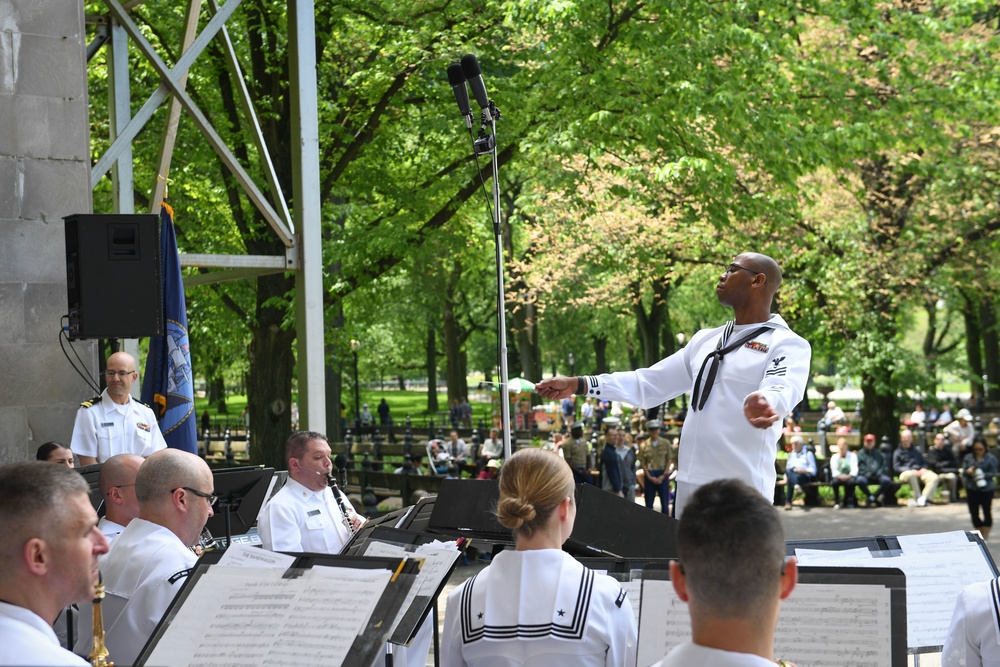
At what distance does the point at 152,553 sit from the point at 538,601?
5.24ft

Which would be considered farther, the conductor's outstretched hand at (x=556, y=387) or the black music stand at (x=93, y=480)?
the black music stand at (x=93, y=480)

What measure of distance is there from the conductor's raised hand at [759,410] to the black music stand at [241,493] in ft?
12.0

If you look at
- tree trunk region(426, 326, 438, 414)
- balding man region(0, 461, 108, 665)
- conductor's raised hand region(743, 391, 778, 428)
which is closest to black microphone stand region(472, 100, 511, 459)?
conductor's raised hand region(743, 391, 778, 428)

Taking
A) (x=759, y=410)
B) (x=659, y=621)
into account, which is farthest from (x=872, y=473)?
(x=659, y=621)

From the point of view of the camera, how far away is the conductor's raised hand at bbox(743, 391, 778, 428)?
4430 mm

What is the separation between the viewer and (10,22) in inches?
338

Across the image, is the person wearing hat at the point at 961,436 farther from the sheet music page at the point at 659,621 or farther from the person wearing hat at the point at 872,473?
the sheet music page at the point at 659,621

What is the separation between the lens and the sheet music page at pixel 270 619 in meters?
3.22

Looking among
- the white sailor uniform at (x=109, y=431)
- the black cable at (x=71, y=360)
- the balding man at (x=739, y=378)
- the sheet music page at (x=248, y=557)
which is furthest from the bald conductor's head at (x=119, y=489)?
the black cable at (x=71, y=360)

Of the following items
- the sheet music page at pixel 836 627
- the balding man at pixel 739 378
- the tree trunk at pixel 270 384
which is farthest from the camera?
the tree trunk at pixel 270 384

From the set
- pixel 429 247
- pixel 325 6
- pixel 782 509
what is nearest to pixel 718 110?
pixel 429 247

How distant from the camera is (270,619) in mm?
3324

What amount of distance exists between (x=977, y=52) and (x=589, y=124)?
333 inches

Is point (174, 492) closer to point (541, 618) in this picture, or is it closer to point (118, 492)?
point (118, 492)
